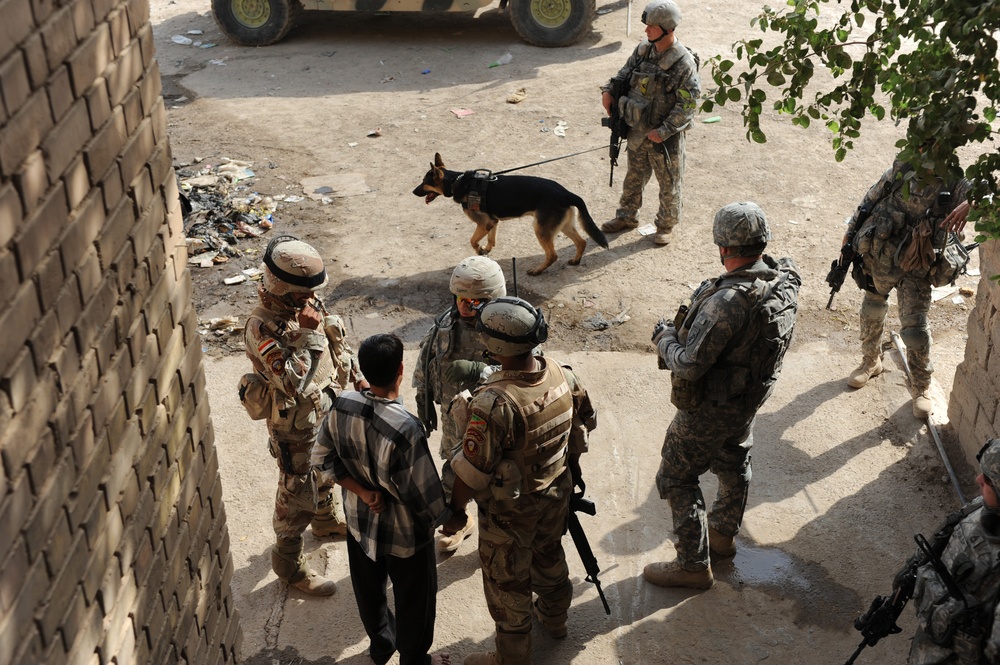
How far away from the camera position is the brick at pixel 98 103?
2195mm

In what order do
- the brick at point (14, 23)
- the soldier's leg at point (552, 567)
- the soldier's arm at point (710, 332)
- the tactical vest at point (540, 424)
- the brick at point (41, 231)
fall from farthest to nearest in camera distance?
the soldier's arm at point (710, 332) < the soldier's leg at point (552, 567) < the tactical vest at point (540, 424) < the brick at point (41, 231) < the brick at point (14, 23)

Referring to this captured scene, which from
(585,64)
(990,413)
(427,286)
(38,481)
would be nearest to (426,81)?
(585,64)

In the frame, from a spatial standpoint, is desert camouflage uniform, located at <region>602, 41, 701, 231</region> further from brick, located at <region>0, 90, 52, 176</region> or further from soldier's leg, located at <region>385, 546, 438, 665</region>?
brick, located at <region>0, 90, 52, 176</region>

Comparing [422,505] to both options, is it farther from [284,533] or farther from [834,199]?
[834,199]

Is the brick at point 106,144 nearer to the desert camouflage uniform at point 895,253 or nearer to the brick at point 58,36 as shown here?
the brick at point 58,36

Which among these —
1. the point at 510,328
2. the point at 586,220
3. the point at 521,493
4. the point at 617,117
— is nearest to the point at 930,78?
the point at 510,328

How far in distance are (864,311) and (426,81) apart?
21.8ft

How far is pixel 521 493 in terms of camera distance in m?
3.83

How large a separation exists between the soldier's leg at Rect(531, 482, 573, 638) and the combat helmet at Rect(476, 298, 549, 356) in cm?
66

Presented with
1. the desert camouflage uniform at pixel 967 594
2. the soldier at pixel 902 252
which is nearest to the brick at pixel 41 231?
the desert camouflage uniform at pixel 967 594

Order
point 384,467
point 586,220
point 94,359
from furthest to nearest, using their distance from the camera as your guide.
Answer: point 586,220 → point 384,467 → point 94,359

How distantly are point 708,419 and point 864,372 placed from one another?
2.30m

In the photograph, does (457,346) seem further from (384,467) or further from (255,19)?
(255,19)

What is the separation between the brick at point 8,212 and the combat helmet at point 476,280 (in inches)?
99.3
